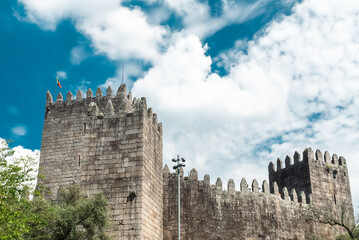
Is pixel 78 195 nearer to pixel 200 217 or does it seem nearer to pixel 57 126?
pixel 57 126

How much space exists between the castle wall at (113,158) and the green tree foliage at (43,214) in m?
1.27

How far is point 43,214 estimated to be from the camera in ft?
55.5

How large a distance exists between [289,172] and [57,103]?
14821mm

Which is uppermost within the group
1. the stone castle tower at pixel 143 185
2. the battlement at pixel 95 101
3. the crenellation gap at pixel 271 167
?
the battlement at pixel 95 101

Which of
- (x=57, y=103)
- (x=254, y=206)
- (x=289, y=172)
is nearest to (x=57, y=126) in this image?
(x=57, y=103)

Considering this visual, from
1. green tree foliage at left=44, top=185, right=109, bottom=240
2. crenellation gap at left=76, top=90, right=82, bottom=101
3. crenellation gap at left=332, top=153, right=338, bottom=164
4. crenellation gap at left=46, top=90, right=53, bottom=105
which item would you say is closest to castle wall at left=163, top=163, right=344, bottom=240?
green tree foliage at left=44, top=185, right=109, bottom=240

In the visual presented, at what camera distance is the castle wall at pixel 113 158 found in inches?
735

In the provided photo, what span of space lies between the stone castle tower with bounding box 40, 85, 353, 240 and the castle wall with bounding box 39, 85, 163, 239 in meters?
0.04

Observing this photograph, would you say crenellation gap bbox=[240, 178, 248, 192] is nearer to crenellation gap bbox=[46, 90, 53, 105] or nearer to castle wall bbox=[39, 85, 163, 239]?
castle wall bbox=[39, 85, 163, 239]

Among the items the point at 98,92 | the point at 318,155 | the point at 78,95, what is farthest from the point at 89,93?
the point at 318,155

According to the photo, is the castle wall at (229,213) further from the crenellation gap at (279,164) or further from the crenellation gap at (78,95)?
the crenellation gap at (78,95)

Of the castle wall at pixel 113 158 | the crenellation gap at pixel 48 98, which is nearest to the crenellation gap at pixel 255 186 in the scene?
the castle wall at pixel 113 158

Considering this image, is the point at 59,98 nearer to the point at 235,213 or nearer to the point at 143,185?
the point at 143,185

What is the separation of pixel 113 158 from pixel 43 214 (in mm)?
4051
